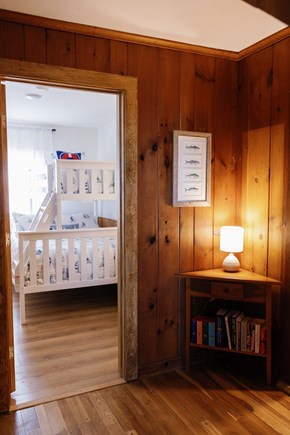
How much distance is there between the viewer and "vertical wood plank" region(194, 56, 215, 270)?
2705 mm

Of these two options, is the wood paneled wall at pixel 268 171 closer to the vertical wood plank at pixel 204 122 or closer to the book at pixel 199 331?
the vertical wood plank at pixel 204 122

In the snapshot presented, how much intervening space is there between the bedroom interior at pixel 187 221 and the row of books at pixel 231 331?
54 millimetres

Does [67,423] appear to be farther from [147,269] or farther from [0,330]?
[147,269]

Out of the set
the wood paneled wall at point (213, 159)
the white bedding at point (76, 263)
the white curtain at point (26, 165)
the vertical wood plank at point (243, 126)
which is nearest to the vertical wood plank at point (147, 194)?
the wood paneled wall at point (213, 159)

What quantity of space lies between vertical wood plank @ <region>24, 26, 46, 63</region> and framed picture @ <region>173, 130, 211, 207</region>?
3.36ft

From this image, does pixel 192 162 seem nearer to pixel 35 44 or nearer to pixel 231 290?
pixel 231 290

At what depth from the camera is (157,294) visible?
2652mm

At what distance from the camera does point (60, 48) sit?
2.23 meters

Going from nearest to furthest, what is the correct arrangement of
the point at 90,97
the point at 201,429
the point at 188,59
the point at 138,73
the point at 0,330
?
the point at 201,429, the point at 0,330, the point at 138,73, the point at 188,59, the point at 90,97

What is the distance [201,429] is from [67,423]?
0.77 meters

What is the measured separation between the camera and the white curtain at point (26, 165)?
568 centimetres

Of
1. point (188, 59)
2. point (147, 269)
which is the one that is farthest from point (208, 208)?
point (188, 59)

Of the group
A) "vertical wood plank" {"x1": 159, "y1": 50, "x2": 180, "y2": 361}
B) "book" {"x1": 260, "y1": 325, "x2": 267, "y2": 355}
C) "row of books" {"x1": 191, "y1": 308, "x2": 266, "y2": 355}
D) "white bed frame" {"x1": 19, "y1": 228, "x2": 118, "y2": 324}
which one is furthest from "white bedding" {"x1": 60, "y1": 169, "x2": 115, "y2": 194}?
"book" {"x1": 260, "y1": 325, "x2": 267, "y2": 355}

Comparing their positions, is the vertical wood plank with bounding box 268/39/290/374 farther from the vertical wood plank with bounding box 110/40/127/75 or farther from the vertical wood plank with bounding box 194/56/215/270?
the vertical wood plank with bounding box 110/40/127/75
